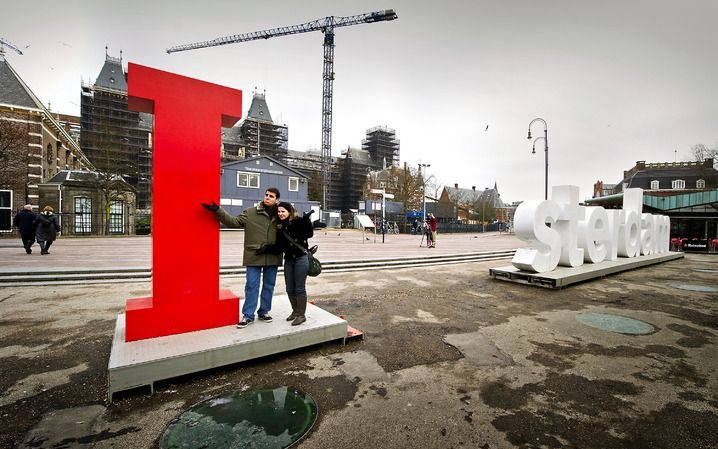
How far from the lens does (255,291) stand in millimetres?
4395

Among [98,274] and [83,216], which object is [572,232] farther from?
[83,216]

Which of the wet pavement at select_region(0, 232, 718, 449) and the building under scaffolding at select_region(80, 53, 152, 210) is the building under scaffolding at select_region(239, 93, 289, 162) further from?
the wet pavement at select_region(0, 232, 718, 449)

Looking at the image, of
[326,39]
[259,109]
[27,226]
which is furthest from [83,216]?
[326,39]

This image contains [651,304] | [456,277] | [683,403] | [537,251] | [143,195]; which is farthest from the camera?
[143,195]

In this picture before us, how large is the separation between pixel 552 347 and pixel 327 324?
3205 mm

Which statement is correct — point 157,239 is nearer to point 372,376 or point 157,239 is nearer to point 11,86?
point 372,376

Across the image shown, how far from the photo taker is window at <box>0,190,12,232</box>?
956 inches

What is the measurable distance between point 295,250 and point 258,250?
50cm

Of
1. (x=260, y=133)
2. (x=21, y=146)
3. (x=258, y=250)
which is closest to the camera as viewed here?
(x=258, y=250)

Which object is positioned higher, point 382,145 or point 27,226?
point 382,145

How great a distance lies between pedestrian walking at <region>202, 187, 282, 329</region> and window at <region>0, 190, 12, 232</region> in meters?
31.9

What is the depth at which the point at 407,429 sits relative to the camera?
8.66 feet

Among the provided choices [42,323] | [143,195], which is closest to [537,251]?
[42,323]

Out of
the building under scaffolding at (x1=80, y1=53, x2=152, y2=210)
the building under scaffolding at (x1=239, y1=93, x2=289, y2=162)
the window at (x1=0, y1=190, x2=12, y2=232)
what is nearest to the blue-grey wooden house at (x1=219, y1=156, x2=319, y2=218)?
the window at (x1=0, y1=190, x2=12, y2=232)
